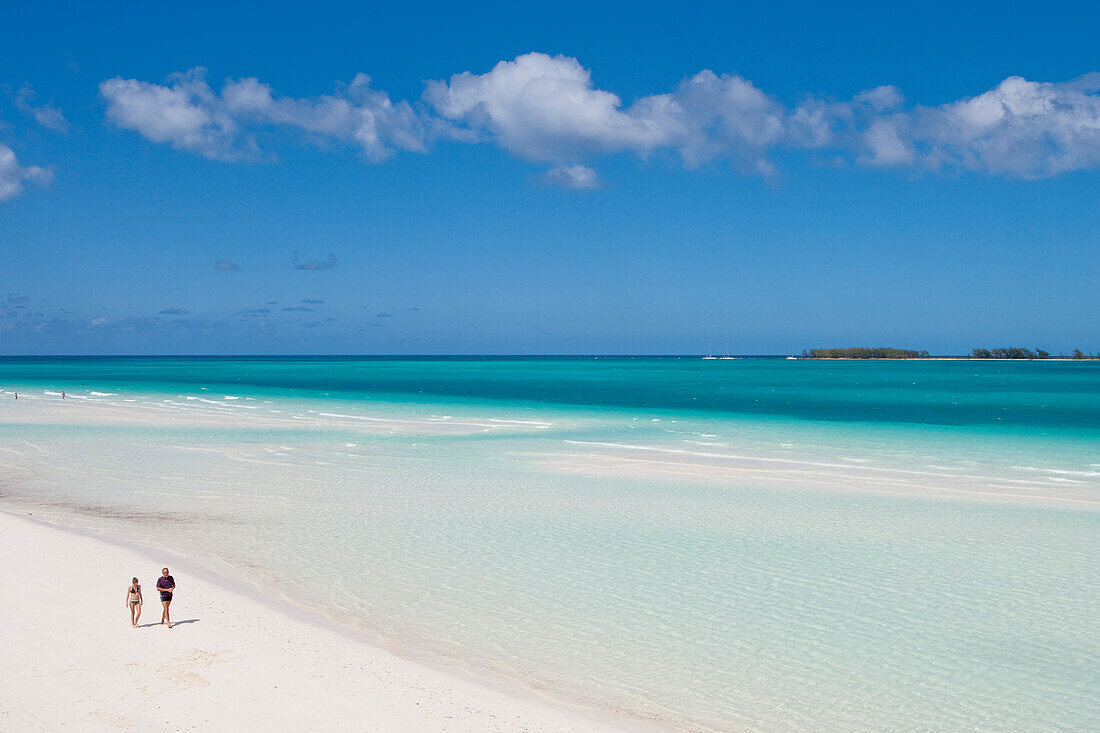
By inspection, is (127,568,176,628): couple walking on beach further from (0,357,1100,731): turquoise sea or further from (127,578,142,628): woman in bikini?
(0,357,1100,731): turquoise sea

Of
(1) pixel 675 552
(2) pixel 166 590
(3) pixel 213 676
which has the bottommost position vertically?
(1) pixel 675 552

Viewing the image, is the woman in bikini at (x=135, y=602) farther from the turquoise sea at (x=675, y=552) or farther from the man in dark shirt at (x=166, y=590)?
the turquoise sea at (x=675, y=552)

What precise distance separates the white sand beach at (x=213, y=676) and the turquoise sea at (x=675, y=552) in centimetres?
85

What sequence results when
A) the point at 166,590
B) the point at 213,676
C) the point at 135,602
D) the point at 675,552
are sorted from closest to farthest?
1. the point at 213,676
2. the point at 135,602
3. the point at 166,590
4. the point at 675,552

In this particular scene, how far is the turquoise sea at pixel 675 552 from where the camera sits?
9.89 metres

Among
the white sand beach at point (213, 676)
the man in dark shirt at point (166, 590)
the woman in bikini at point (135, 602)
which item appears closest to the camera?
the white sand beach at point (213, 676)

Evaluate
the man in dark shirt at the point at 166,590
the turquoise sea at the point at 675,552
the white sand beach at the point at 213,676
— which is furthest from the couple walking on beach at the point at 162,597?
the turquoise sea at the point at 675,552

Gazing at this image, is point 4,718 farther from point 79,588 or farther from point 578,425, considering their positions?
point 578,425

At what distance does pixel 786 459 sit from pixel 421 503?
52.2 ft

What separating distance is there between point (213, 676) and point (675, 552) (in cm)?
925

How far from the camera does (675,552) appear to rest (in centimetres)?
1587

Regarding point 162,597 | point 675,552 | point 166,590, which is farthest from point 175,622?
point 675,552

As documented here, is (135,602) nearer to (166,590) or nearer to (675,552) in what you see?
(166,590)

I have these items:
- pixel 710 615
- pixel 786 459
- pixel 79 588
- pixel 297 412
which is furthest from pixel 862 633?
pixel 297 412
